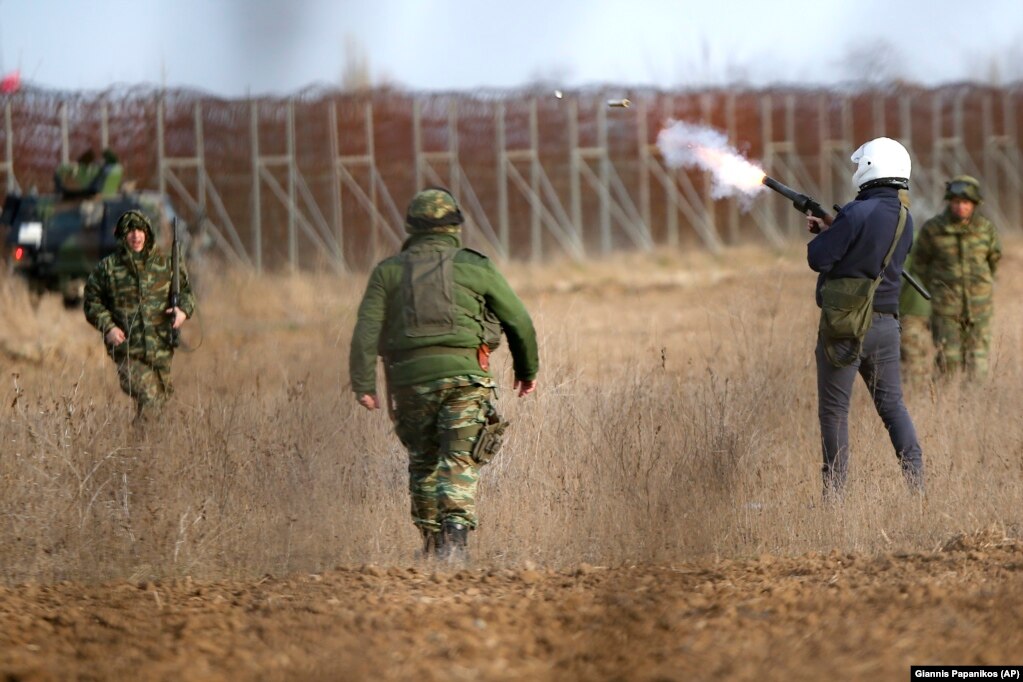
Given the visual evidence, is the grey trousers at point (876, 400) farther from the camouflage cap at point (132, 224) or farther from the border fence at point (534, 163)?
the border fence at point (534, 163)

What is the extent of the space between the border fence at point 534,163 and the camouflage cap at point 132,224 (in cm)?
1115

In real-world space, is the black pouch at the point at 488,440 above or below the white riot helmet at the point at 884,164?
below

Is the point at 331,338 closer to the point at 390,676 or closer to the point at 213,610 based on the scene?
the point at 213,610

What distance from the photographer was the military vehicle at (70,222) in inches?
677

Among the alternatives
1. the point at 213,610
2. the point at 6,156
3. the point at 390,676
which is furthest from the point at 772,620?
the point at 6,156

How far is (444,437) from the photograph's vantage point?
20.5 feet

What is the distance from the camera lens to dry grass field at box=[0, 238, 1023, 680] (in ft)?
15.3

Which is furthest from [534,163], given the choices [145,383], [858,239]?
[858,239]

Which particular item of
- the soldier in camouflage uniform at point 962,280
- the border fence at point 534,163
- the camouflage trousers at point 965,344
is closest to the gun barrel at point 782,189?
the soldier in camouflage uniform at point 962,280

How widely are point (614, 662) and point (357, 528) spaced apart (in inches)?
104

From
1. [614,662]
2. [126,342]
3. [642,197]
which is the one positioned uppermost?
[642,197]

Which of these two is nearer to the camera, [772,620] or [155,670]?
[155,670]

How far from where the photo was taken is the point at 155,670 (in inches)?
177

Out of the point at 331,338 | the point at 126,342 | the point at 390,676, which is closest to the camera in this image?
the point at 390,676
